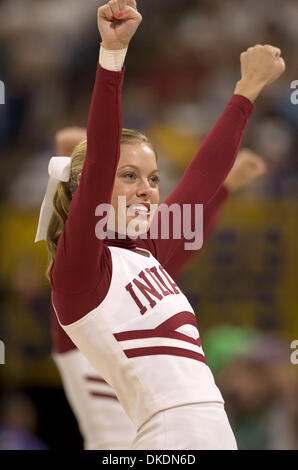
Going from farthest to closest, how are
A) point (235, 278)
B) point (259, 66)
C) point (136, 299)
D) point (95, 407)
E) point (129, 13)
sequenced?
point (235, 278) < point (95, 407) < point (259, 66) < point (136, 299) < point (129, 13)

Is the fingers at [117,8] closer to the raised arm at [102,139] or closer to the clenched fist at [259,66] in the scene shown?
the raised arm at [102,139]

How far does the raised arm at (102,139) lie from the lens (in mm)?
1366

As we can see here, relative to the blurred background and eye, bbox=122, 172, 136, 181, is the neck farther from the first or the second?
the blurred background

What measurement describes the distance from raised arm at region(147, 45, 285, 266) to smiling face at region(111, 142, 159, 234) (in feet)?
0.76

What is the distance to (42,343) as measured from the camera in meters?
3.16

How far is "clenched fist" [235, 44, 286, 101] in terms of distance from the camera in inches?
68.3

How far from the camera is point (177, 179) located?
3.52 metres

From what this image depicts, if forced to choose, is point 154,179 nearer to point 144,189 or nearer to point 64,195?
point 144,189

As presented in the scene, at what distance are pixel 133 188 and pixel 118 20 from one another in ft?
1.06

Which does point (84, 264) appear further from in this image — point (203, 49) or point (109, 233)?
point (203, 49)

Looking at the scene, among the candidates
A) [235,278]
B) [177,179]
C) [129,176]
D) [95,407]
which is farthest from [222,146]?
[177,179]

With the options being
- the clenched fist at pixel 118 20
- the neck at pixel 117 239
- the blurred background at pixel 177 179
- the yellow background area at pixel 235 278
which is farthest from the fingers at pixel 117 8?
A: the yellow background area at pixel 235 278

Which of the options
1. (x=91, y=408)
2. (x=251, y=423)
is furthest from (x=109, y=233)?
(x=251, y=423)
